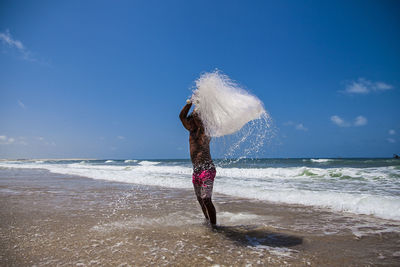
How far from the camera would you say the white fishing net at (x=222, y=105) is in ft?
13.3

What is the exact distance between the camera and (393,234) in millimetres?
3994

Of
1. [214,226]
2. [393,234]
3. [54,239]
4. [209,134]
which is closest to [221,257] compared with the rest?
[214,226]

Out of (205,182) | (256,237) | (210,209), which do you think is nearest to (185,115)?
(205,182)

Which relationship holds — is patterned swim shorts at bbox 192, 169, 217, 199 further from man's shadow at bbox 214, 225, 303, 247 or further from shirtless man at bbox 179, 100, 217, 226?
man's shadow at bbox 214, 225, 303, 247

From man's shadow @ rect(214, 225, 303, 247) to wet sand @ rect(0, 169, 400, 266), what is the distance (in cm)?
1

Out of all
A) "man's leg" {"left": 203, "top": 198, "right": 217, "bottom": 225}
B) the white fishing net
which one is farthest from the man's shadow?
the white fishing net

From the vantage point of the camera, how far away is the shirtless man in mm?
4039

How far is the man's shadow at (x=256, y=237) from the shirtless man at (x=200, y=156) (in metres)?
0.43

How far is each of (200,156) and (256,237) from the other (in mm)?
1488

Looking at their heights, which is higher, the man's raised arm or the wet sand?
the man's raised arm

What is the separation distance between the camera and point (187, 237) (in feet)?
12.4

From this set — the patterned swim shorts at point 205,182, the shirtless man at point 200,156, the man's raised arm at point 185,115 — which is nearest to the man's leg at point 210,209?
the shirtless man at point 200,156

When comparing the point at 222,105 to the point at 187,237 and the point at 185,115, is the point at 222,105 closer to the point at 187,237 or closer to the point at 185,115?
the point at 185,115

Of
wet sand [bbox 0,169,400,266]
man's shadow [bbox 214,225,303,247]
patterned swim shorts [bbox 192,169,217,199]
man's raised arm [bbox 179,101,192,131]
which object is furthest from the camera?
man's raised arm [bbox 179,101,192,131]
